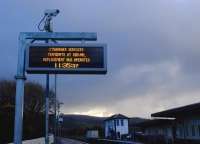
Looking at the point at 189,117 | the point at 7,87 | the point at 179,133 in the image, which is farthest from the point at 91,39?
the point at 7,87

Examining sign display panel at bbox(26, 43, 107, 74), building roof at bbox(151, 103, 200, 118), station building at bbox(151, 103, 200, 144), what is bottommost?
station building at bbox(151, 103, 200, 144)

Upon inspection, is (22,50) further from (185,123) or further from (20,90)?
(185,123)

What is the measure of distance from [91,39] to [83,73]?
198 cm

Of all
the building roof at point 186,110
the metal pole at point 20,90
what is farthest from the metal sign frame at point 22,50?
the building roof at point 186,110

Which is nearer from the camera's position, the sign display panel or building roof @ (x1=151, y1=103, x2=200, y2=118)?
the sign display panel

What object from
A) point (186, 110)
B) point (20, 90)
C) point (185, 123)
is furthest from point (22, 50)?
point (185, 123)

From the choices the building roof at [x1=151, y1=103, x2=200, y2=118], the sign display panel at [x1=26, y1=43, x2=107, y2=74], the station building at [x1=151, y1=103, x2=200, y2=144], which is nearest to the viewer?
the sign display panel at [x1=26, y1=43, x2=107, y2=74]

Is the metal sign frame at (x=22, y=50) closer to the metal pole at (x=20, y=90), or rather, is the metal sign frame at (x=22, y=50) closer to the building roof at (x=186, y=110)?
the metal pole at (x=20, y=90)

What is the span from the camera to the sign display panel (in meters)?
17.2

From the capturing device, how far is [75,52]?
56.7 feet

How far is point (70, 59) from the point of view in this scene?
17266 mm

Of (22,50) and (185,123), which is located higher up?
(22,50)

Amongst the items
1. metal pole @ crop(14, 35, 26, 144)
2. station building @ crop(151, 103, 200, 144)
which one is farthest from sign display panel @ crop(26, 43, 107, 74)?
station building @ crop(151, 103, 200, 144)

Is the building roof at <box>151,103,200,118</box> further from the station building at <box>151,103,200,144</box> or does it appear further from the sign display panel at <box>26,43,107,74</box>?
the sign display panel at <box>26,43,107,74</box>
